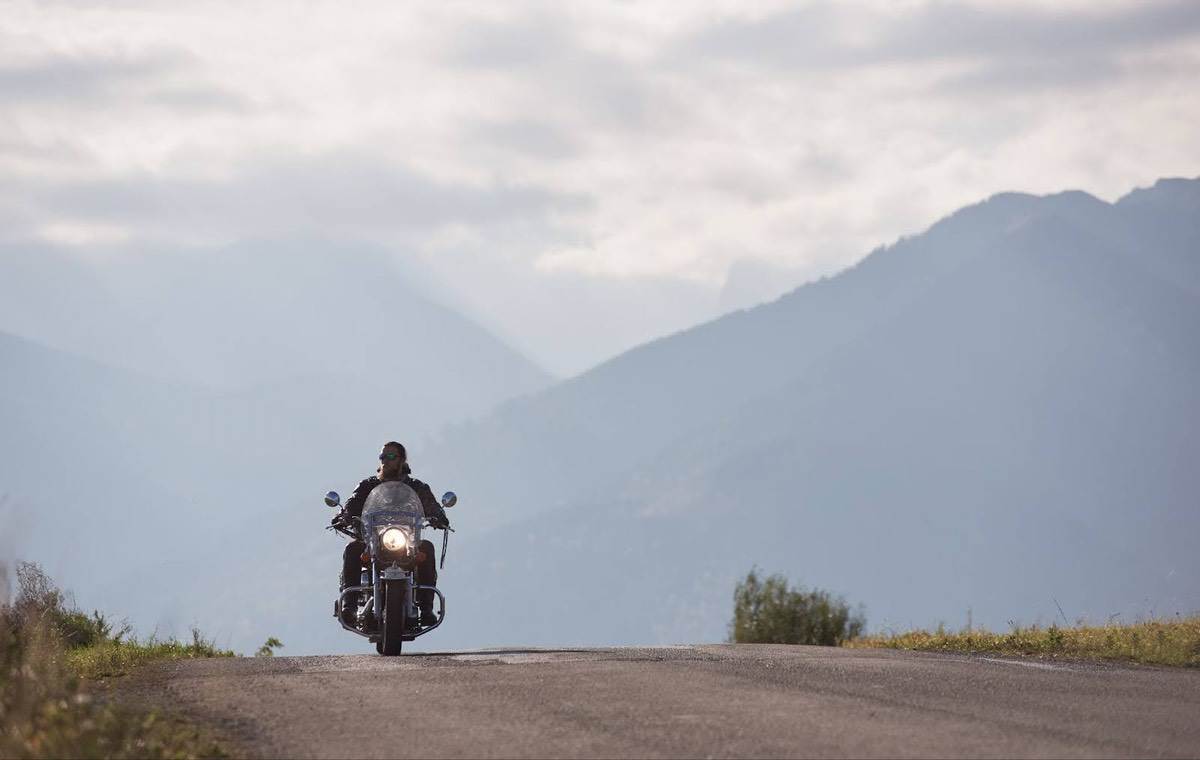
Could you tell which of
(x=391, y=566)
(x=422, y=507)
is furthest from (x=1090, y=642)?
(x=391, y=566)

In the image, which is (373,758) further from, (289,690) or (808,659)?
(808,659)

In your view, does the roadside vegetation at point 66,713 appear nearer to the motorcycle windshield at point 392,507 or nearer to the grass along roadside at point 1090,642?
the motorcycle windshield at point 392,507

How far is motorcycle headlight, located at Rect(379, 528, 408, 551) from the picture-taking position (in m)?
15.8

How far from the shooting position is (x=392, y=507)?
52.6 feet

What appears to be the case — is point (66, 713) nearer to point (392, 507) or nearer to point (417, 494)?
point (392, 507)

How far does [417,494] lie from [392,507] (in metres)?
Answer: 0.55

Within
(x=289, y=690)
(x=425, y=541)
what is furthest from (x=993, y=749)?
(x=425, y=541)

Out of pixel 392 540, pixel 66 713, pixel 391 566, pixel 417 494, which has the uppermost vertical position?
pixel 417 494

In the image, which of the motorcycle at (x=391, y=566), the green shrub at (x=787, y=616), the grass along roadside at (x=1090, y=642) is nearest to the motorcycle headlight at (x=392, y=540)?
the motorcycle at (x=391, y=566)

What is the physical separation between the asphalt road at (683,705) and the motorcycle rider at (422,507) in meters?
2.06

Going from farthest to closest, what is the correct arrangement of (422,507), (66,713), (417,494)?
(417,494)
(422,507)
(66,713)

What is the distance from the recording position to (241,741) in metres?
9.09

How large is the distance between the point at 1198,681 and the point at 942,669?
6.04 ft

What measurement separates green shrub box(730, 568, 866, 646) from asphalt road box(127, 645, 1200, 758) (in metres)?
23.3
